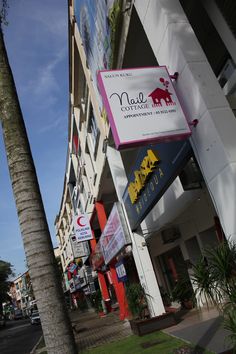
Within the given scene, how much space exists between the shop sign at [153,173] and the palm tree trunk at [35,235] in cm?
393

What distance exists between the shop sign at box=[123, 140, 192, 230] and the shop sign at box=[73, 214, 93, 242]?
1188 centimetres

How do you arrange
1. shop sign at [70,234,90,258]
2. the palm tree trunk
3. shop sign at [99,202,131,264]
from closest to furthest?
the palm tree trunk → shop sign at [99,202,131,264] → shop sign at [70,234,90,258]

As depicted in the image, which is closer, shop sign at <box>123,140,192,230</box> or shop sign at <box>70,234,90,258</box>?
shop sign at <box>123,140,192,230</box>

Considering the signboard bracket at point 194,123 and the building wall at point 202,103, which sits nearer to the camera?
the building wall at point 202,103

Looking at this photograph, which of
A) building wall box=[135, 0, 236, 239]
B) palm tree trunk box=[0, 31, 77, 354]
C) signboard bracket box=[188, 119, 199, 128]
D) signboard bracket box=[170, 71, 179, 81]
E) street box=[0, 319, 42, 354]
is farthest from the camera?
street box=[0, 319, 42, 354]

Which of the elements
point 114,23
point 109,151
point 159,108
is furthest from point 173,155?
point 109,151

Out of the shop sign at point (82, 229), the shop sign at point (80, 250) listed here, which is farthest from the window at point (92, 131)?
the shop sign at point (80, 250)

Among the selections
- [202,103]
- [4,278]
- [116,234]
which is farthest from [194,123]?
[4,278]

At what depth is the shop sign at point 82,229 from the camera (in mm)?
25266

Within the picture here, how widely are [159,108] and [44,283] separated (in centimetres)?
434

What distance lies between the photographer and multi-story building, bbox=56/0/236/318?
6871mm

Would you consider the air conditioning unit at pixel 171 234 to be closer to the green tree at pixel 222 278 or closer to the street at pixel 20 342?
the street at pixel 20 342

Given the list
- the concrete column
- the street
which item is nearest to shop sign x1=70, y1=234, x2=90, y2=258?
the street

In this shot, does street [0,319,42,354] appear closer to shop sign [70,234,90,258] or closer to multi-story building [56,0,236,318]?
multi-story building [56,0,236,318]
